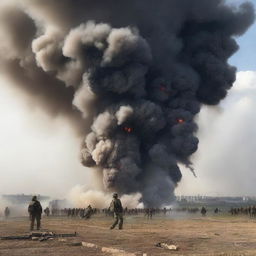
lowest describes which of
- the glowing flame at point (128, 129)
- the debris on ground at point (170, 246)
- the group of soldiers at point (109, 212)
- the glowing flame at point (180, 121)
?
the debris on ground at point (170, 246)

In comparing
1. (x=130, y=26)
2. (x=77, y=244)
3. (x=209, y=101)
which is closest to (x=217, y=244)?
(x=77, y=244)

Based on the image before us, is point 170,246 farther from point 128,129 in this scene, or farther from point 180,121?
point 180,121

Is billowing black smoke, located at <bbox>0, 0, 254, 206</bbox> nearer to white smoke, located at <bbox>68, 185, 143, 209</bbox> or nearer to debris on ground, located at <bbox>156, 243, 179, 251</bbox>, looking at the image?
white smoke, located at <bbox>68, 185, 143, 209</bbox>

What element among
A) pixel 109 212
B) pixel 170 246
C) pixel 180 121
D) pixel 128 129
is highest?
pixel 180 121

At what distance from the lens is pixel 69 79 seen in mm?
66250

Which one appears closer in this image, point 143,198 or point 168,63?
point 143,198

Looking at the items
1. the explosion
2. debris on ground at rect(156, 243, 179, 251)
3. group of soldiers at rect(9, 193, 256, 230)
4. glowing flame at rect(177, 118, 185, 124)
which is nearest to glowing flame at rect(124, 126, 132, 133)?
the explosion

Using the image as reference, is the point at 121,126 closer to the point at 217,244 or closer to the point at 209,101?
the point at 209,101

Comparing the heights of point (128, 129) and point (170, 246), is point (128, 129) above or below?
above

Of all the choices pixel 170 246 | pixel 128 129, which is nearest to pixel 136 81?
pixel 128 129

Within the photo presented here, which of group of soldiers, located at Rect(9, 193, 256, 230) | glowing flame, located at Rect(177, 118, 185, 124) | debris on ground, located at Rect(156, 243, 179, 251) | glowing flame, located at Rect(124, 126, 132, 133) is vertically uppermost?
glowing flame, located at Rect(177, 118, 185, 124)

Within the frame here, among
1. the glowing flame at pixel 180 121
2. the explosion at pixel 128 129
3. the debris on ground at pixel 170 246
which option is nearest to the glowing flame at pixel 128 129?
the explosion at pixel 128 129

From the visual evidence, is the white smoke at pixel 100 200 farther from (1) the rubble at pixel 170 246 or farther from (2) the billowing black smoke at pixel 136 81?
(1) the rubble at pixel 170 246

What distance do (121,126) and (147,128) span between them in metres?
3.87
